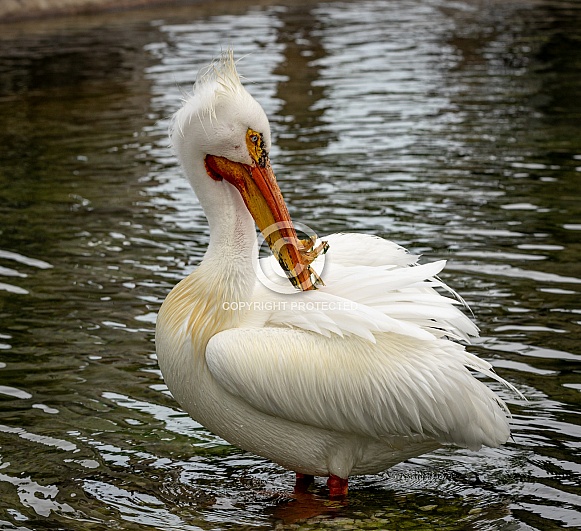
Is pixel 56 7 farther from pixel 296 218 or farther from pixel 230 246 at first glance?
pixel 230 246

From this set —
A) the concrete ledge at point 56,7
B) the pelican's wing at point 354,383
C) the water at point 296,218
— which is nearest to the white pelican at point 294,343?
the pelican's wing at point 354,383

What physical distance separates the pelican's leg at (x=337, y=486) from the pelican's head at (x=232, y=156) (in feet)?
2.30

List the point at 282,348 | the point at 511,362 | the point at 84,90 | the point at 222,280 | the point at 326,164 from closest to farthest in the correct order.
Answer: the point at 282,348, the point at 222,280, the point at 511,362, the point at 326,164, the point at 84,90

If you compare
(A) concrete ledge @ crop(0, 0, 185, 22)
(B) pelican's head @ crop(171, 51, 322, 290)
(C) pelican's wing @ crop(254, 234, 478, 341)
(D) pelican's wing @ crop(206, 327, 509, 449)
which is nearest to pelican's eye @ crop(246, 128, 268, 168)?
(B) pelican's head @ crop(171, 51, 322, 290)

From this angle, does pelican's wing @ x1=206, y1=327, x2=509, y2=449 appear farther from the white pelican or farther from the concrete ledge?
the concrete ledge

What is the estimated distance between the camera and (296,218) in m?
7.00

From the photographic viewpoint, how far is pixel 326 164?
27.6ft

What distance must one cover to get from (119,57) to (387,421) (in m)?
11.2

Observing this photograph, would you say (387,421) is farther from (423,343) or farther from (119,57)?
(119,57)

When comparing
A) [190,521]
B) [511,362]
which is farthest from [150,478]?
[511,362]

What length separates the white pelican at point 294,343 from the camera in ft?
11.8

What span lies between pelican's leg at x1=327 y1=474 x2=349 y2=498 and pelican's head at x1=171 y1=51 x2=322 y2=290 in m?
0.70

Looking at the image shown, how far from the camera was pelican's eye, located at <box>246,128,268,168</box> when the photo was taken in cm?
381

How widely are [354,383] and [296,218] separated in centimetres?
345
